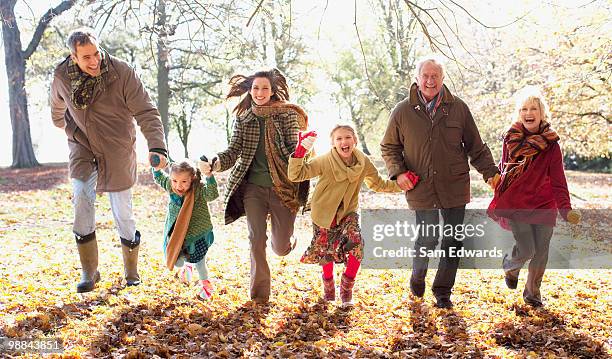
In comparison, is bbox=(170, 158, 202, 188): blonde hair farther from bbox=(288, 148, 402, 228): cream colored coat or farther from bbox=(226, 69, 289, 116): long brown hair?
bbox=(288, 148, 402, 228): cream colored coat

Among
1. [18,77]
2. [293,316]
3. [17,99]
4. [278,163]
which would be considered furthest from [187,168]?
[17,99]

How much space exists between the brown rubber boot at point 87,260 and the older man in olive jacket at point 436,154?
2580 mm

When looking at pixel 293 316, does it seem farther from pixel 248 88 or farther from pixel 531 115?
pixel 531 115

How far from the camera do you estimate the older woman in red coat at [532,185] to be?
5.14 metres

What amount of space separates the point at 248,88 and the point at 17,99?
18.7m

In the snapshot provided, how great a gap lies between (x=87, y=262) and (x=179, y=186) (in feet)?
3.43

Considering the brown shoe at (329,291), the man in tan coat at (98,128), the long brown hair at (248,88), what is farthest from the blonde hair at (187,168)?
the brown shoe at (329,291)

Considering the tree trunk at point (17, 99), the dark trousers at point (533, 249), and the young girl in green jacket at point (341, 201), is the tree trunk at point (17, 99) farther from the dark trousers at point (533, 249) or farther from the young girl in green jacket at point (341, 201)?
the dark trousers at point (533, 249)

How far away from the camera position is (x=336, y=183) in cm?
518

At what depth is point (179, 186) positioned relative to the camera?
5.21 m

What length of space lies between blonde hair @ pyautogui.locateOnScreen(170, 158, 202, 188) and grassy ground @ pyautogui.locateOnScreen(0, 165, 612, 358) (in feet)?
3.30

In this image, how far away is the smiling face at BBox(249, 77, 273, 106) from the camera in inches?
205

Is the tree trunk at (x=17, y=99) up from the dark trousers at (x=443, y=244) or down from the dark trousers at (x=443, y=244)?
up

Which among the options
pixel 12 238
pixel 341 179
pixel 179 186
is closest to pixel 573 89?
pixel 341 179
